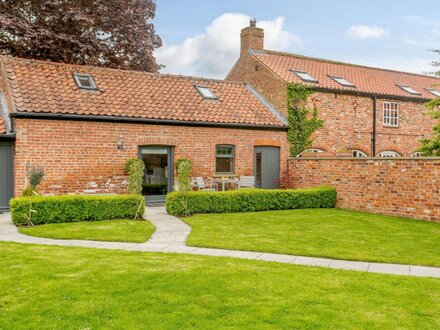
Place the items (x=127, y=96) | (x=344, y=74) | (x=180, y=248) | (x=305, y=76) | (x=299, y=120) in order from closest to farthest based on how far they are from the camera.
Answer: (x=180, y=248), (x=127, y=96), (x=299, y=120), (x=305, y=76), (x=344, y=74)

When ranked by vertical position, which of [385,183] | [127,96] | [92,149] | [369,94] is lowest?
[385,183]

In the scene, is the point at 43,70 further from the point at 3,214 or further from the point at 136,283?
the point at 136,283

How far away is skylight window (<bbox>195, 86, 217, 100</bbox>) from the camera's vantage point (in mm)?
20094

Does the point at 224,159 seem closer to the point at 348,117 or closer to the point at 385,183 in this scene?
the point at 385,183

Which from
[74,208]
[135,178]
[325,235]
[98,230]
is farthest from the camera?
[135,178]

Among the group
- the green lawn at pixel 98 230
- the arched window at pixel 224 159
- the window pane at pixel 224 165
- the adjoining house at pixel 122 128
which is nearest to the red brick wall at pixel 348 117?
the adjoining house at pixel 122 128

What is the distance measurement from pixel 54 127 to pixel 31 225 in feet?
15.3

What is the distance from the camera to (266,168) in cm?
1984

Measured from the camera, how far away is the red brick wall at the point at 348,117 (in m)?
21.5

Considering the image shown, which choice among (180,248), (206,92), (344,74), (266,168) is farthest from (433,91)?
(180,248)

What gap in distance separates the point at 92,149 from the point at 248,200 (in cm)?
611

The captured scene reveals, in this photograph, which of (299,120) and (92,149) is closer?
(92,149)

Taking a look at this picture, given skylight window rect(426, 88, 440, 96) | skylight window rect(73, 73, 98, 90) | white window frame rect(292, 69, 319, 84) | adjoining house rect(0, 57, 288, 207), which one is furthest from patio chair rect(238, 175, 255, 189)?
skylight window rect(426, 88, 440, 96)

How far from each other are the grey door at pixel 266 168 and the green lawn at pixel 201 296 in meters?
12.1
